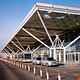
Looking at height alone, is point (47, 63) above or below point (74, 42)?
below

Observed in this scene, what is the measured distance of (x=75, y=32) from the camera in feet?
186

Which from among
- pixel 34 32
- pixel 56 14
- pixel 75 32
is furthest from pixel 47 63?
pixel 34 32

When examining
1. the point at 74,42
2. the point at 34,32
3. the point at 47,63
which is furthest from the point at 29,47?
the point at 47,63

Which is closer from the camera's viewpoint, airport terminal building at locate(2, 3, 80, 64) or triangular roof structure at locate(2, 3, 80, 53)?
triangular roof structure at locate(2, 3, 80, 53)

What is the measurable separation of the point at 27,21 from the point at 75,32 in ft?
38.2

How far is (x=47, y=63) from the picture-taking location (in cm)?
4650

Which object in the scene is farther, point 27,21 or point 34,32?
point 34,32

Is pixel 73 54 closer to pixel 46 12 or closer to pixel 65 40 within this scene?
pixel 65 40

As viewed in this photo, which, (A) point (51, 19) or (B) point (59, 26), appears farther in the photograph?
(B) point (59, 26)

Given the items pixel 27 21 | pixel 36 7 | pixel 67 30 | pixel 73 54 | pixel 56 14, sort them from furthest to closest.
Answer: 1. pixel 67 30
2. pixel 73 54
3. pixel 27 21
4. pixel 56 14
5. pixel 36 7

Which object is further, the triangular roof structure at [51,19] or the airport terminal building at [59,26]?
the airport terminal building at [59,26]

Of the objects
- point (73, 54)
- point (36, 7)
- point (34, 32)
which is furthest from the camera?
point (34, 32)

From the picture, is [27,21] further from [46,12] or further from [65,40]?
[65,40]

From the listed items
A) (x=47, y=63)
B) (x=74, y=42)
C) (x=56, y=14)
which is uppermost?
(x=56, y=14)
